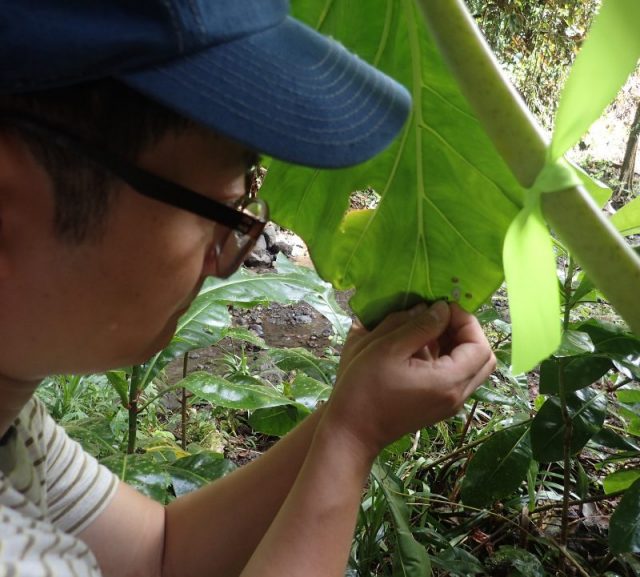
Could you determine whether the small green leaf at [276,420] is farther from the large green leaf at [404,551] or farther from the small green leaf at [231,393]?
the large green leaf at [404,551]

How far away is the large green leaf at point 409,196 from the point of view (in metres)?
0.79

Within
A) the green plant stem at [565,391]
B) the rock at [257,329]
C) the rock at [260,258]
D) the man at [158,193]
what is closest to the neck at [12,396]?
the man at [158,193]

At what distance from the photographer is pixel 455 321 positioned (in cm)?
82

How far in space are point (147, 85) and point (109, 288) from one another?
0.18m

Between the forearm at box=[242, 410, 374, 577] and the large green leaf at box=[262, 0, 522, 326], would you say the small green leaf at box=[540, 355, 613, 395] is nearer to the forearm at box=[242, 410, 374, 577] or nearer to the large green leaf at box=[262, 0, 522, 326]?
the large green leaf at box=[262, 0, 522, 326]

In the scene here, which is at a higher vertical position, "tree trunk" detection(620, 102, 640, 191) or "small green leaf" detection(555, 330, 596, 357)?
"small green leaf" detection(555, 330, 596, 357)

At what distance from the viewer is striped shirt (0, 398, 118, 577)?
56 cm

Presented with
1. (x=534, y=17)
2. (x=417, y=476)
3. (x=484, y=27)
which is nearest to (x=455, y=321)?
(x=417, y=476)

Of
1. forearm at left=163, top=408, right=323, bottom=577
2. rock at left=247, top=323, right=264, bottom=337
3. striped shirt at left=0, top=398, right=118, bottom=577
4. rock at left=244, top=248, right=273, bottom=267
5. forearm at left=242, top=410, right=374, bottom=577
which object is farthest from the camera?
rock at left=244, top=248, right=273, bottom=267

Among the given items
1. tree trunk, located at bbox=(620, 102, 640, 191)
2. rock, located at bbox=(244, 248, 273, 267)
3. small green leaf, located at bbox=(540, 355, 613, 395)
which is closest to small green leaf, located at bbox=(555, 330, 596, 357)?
small green leaf, located at bbox=(540, 355, 613, 395)

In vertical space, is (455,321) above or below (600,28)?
below

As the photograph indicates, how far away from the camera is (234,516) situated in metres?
0.91

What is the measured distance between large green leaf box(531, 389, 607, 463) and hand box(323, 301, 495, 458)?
1.53ft

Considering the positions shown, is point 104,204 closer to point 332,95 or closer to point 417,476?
point 332,95
